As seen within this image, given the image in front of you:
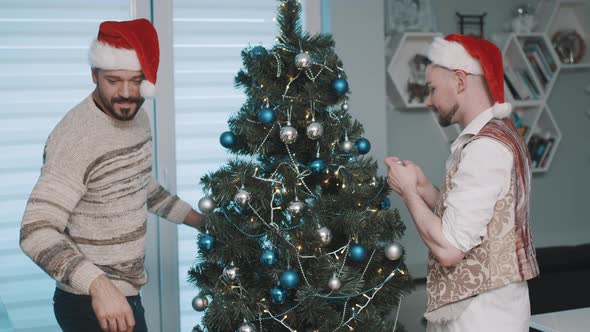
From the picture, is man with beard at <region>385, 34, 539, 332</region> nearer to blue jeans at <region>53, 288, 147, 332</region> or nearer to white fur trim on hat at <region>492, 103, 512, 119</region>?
white fur trim on hat at <region>492, 103, 512, 119</region>

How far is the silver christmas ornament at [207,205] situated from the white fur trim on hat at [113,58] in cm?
51

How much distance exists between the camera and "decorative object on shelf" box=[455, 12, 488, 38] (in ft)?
14.5

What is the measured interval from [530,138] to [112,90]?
325 centimetres

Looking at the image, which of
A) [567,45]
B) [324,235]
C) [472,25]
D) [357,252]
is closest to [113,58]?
[324,235]

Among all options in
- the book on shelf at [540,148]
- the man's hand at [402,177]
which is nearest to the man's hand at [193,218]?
the man's hand at [402,177]

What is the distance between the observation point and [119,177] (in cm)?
202

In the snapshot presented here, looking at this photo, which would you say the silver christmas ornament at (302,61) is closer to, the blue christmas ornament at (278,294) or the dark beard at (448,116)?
the dark beard at (448,116)

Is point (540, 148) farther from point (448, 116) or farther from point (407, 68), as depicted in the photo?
point (448, 116)

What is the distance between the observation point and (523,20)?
4.45 m

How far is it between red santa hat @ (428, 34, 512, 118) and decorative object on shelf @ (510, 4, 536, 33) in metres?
2.53

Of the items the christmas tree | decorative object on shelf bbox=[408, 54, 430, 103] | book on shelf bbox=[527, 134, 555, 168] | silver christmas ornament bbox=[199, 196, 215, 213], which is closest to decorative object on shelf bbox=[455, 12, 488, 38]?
decorative object on shelf bbox=[408, 54, 430, 103]

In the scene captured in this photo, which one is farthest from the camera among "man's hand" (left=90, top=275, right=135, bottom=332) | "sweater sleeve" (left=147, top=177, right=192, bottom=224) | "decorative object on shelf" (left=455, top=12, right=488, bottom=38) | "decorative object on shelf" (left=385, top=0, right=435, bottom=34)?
"decorative object on shelf" (left=455, top=12, right=488, bottom=38)

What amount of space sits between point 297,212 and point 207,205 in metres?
0.34

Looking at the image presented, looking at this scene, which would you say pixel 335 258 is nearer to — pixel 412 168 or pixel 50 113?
pixel 412 168
